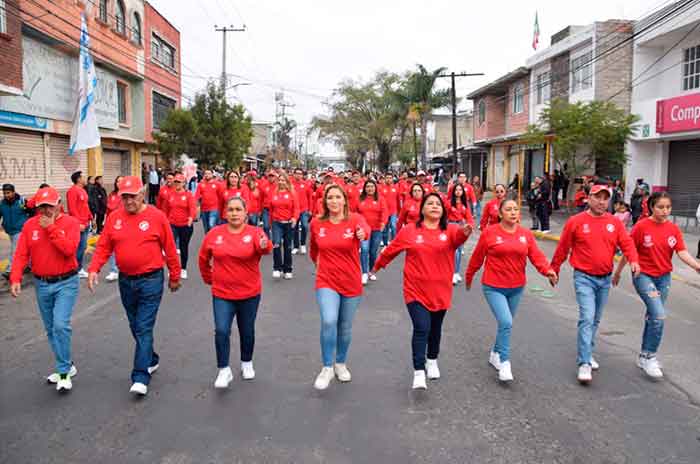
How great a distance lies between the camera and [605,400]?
497 cm

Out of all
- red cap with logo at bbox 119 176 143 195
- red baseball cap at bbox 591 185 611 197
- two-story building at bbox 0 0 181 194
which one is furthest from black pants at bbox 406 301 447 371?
two-story building at bbox 0 0 181 194

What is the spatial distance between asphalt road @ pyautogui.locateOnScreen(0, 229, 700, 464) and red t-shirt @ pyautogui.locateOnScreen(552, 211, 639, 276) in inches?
40.6

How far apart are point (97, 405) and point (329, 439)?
1979 mm

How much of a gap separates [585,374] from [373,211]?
17.3ft

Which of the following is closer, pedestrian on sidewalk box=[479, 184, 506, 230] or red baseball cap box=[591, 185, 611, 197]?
red baseball cap box=[591, 185, 611, 197]

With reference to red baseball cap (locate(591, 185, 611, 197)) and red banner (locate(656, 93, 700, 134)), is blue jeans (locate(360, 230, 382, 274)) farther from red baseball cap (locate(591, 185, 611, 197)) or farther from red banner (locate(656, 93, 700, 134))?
red banner (locate(656, 93, 700, 134))

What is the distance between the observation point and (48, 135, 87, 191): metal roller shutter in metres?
20.3

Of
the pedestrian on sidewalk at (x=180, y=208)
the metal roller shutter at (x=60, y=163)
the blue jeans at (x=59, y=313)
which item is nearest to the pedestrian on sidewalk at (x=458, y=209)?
the pedestrian on sidewalk at (x=180, y=208)

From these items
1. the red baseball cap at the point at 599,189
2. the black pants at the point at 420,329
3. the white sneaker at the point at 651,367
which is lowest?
the white sneaker at the point at 651,367

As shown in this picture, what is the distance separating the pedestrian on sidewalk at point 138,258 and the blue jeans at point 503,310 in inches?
114

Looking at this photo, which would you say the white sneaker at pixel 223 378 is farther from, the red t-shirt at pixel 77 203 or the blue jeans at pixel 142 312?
the red t-shirt at pixel 77 203

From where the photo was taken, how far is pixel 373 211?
396 inches

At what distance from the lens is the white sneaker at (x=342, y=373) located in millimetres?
5312

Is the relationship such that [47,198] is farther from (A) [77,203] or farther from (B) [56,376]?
(A) [77,203]
